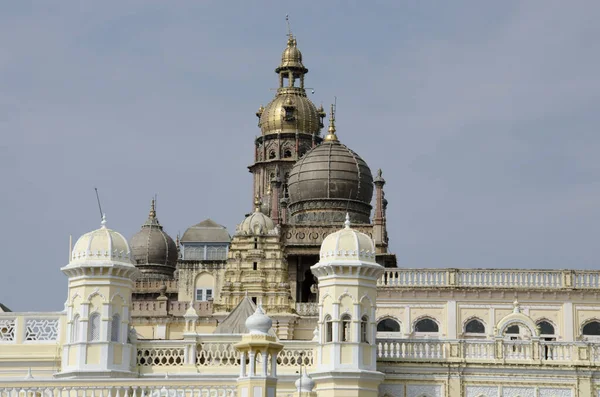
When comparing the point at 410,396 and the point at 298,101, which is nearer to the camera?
the point at 410,396

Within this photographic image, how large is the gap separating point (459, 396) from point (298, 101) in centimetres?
4558

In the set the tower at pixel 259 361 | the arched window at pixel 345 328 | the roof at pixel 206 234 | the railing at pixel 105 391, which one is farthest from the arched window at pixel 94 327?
the roof at pixel 206 234

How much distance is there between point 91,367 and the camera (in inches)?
1441

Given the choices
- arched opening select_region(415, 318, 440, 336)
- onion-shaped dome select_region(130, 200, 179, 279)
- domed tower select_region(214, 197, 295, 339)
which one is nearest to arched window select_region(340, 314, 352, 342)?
arched opening select_region(415, 318, 440, 336)

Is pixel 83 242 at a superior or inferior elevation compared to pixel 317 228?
inferior

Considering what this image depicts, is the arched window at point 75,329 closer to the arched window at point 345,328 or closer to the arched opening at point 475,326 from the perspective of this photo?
the arched window at point 345,328

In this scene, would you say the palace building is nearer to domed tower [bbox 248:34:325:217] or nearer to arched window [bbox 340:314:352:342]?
arched window [bbox 340:314:352:342]

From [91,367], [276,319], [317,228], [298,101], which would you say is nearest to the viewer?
[91,367]

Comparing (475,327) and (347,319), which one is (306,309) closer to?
(475,327)

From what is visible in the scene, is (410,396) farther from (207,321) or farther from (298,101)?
(298,101)

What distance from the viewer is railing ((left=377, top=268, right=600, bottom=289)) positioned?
164ft

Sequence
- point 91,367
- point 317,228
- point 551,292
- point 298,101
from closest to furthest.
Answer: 1. point 91,367
2. point 551,292
3. point 317,228
4. point 298,101

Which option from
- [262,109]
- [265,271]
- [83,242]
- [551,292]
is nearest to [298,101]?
[262,109]

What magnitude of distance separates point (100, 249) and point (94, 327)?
2.08 m
